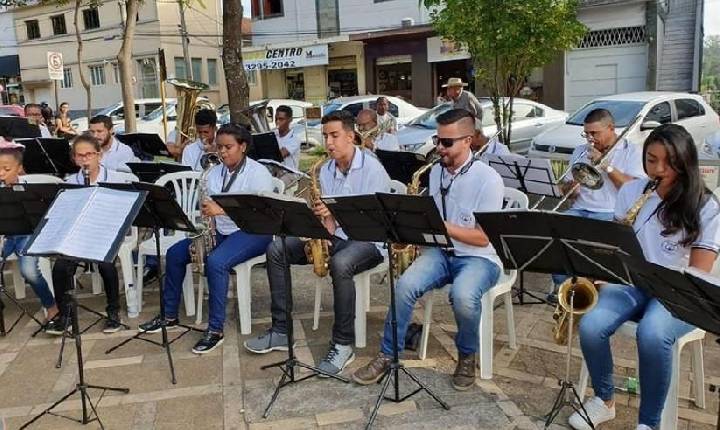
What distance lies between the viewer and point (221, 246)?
462 centimetres

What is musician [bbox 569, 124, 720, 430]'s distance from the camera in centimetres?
306

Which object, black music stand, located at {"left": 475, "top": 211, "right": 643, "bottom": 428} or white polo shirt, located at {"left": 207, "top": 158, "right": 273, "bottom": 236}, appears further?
white polo shirt, located at {"left": 207, "top": 158, "right": 273, "bottom": 236}

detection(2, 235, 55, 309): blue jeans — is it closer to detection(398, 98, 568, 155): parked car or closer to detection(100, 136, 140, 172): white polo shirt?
detection(100, 136, 140, 172): white polo shirt

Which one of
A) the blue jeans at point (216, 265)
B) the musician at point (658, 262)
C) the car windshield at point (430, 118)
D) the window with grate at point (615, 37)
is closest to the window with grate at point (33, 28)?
the window with grate at point (615, 37)

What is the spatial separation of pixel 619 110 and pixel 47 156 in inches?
334

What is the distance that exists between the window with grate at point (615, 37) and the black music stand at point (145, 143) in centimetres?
1353

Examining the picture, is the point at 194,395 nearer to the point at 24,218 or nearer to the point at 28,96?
the point at 24,218

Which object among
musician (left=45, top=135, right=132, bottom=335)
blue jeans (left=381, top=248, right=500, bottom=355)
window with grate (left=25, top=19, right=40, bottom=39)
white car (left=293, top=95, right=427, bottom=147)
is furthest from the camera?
window with grate (left=25, top=19, right=40, bottom=39)

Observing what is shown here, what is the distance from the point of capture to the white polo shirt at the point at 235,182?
4.71m

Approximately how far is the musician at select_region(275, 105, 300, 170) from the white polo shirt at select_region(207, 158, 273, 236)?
262 centimetres

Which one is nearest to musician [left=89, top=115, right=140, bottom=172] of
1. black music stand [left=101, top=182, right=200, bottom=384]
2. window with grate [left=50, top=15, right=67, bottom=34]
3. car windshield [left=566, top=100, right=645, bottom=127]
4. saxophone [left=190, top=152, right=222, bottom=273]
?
saxophone [left=190, top=152, right=222, bottom=273]

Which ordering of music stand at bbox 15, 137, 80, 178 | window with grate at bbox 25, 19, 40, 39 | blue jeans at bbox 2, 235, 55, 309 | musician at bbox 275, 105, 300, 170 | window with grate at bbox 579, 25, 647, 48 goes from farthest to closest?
window with grate at bbox 25, 19, 40, 39
window with grate at bbox 579, 25, 647, 48
musician at bbox 275, 105, 300, 170
music stand at bbox 15, 137, 80, 178
blue jeans at bbox 2, 235, 55, 309

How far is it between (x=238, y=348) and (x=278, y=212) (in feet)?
4.74

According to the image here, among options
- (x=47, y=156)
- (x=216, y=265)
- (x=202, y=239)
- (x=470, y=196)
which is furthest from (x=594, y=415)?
(x=47, y=156)
